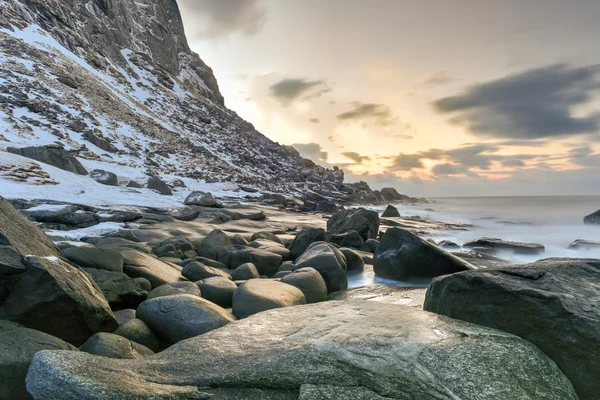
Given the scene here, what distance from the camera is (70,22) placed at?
51312 mm

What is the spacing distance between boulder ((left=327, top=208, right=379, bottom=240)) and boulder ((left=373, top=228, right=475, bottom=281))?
4879 millimetres

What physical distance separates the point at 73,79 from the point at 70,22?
19199 millimetres

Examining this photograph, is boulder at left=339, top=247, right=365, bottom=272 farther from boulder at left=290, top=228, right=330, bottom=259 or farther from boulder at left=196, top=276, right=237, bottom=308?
boulder at left=196, top=276, right=237, bottom=308

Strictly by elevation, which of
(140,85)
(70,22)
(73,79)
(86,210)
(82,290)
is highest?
(70,22)

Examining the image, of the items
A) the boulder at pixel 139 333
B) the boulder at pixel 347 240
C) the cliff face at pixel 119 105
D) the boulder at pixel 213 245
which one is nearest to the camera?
the boulder at pixel 139 333

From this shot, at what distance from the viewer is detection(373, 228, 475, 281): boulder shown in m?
7.84

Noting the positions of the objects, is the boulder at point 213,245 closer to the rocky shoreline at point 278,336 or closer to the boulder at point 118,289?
the rocky shoreline at point 278,336

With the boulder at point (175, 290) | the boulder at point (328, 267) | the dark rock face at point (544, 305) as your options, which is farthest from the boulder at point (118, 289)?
the dark rock face at point (544, 305)

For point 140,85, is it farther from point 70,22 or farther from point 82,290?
point 82,290

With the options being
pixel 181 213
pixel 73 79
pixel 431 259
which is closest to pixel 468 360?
pixel 431 259

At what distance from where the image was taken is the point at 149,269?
20.2 ft

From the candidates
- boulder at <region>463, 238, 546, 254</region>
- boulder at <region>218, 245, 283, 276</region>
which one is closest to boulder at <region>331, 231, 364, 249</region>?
boulder at <region>218, 245, 283, 276</region>

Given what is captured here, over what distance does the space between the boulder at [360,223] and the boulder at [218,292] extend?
8770 mm

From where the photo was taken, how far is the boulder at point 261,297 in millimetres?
4708
